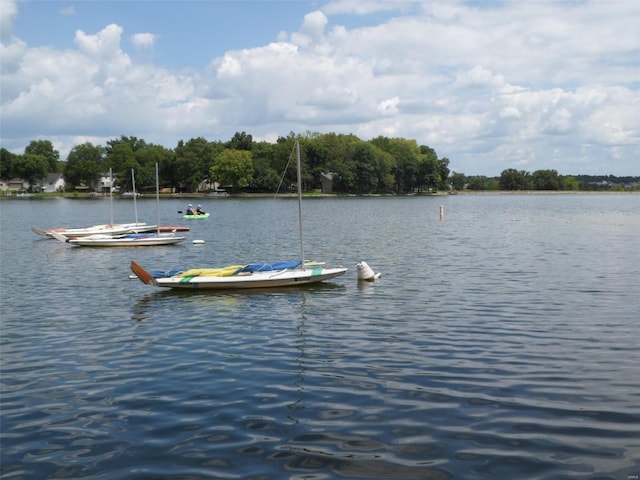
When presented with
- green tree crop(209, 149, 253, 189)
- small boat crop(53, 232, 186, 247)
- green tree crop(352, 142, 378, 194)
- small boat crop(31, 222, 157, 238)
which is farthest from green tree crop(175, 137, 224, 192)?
small boat crop(53, 232, 186, 247)

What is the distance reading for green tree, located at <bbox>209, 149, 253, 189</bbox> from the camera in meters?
181

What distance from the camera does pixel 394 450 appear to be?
10.7 meters

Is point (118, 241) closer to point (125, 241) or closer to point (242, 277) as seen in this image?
point (125, 241)

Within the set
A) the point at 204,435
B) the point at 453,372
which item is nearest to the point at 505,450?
the point at 453,372

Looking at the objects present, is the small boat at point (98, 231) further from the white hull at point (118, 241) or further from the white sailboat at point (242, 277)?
the white sailboat at point (242, 277)

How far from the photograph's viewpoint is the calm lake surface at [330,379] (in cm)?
1045

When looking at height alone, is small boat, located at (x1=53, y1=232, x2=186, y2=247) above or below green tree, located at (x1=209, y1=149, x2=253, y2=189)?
below

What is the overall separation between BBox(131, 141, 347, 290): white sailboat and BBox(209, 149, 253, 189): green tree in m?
157

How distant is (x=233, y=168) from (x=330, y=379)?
17015cm

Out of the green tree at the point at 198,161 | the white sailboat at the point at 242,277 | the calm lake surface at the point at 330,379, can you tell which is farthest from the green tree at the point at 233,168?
the white sailboat at the point at 242,277

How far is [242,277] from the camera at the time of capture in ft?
87.9

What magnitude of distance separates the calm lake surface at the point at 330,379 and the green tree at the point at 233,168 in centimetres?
15225

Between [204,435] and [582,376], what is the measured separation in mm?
8941

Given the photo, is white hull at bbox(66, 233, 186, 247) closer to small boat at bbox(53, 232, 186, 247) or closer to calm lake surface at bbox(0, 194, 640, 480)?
small boat at bbox(53, 232, 186, 247)
